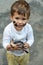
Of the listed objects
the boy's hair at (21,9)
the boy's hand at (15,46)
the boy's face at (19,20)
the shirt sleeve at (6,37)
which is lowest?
the boy's hand at (15,46)

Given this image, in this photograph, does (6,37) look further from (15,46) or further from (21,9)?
(21,9)

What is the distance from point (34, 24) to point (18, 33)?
851 mm

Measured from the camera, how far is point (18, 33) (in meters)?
1.74

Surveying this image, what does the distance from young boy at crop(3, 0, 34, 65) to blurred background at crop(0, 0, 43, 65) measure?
1.12 feet

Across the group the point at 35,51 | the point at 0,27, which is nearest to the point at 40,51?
the point at 35,51

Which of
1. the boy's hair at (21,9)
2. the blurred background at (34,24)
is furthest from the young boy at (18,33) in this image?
the blurred background at (34,24)

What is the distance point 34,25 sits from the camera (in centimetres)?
256

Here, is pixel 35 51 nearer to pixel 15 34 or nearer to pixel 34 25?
pixel 34 25

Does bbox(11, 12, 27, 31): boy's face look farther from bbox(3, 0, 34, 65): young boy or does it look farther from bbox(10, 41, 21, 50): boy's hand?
bbox(10, 41, 21, 50): boy's hand

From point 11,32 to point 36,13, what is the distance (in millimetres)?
1035

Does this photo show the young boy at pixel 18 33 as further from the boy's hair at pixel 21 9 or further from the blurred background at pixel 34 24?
the blurred background at pixel 34 24

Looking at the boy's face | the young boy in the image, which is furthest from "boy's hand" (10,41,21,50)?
the boy's face

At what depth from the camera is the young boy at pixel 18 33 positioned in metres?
1.66

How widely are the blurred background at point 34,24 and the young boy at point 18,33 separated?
0.34 metres
